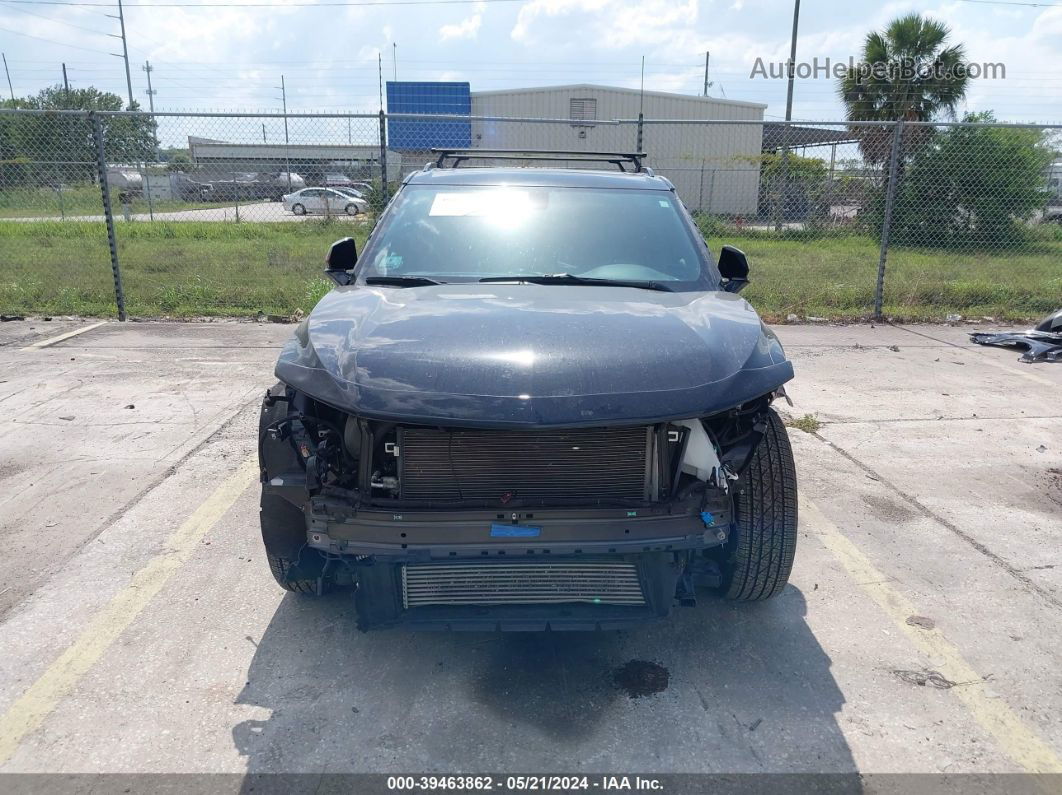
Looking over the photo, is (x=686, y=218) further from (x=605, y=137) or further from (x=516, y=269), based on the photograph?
(x=605, y=137)

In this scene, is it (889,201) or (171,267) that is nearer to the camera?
(889,201)

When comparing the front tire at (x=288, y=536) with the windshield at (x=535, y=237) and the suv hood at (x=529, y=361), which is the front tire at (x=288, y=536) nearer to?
the suv hood at (x=529, y=361)

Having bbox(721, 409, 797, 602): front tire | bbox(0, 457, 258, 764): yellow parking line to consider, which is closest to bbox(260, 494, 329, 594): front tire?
bbox(0, 457, 258, 764): yellow parking line

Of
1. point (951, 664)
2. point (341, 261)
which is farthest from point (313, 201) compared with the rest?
point (951, 664)

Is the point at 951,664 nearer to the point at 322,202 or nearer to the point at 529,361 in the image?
the point at 529,361

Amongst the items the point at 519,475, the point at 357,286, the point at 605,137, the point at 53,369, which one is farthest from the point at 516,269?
the point at 605,137

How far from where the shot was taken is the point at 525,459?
2.71 m

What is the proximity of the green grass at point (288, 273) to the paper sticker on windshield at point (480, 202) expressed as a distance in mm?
6217

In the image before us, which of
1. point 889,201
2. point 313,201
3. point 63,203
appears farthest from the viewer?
point 63,203

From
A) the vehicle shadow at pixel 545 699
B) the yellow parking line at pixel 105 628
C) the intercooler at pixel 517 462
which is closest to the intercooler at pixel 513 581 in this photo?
the intercooler at pixel 517 462

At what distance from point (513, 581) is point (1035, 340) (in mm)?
8112

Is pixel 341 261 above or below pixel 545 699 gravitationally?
above

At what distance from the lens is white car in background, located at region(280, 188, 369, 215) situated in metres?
12.2

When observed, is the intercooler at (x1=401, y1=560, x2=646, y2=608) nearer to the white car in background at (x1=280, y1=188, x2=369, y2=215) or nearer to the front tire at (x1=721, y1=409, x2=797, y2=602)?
the front tire at (x1=721, y1=409, x2=797, y2=602)
